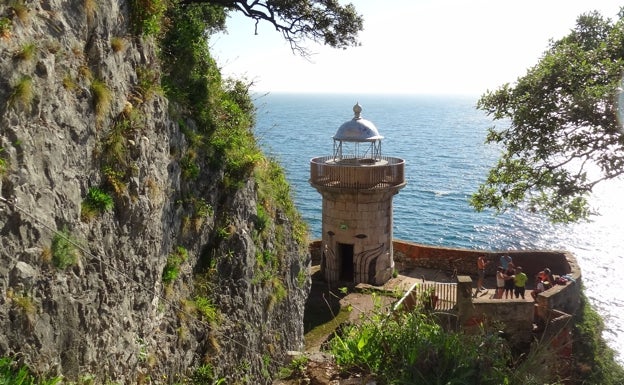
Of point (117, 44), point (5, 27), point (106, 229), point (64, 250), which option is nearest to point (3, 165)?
point (64, 250)

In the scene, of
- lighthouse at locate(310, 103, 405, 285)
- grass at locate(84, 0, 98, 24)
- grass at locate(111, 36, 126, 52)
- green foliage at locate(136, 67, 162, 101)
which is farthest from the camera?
lighthouse at locate(310, 103, 405, 285)

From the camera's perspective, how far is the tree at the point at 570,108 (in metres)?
11.1

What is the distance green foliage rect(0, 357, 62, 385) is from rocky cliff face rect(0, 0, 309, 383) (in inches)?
4.7

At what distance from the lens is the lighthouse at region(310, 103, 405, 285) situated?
68.2 feet

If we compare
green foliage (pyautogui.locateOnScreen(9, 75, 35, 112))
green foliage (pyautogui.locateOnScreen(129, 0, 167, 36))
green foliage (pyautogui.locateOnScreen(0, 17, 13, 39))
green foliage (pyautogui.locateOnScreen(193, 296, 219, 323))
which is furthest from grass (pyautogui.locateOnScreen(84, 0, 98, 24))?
green foliage (pyautogui.locateOnScreen(193, 296, 219, 323))

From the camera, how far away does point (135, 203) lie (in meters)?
7.77

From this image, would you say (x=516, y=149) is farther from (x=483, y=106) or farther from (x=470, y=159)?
A: (x=470, y=159)

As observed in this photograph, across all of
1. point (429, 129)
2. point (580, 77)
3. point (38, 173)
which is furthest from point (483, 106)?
point (429, 129)

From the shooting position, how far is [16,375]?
5191 mm

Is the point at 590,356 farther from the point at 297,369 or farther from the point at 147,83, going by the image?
the point at 147,83

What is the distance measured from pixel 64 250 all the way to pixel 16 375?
152 cm

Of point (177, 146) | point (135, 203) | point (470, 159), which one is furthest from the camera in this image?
point (470, 159)

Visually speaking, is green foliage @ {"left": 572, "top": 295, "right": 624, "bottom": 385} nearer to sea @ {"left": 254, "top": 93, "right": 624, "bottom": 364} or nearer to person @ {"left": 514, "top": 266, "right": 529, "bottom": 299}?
person @ {"left": 514, "top": 266, "right": 529, "bottom": 299}

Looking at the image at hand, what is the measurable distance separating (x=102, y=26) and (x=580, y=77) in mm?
9822
